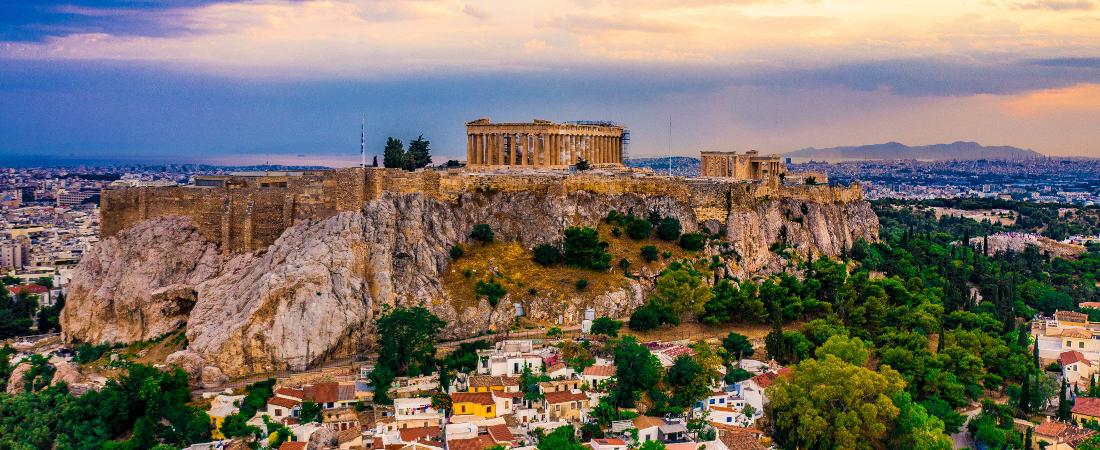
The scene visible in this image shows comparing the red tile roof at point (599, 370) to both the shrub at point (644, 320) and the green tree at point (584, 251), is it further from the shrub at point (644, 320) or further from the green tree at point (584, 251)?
the green tree at point (584, 251)

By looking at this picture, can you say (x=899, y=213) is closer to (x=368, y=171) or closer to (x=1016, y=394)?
(x=1016, y=394)

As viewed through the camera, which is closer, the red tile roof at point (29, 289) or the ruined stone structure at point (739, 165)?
the ruined stone structure at point (739, 165)

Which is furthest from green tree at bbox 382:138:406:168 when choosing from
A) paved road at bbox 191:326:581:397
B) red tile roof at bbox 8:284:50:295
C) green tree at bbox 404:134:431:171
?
red tile roof at bbox 8:284:50:295

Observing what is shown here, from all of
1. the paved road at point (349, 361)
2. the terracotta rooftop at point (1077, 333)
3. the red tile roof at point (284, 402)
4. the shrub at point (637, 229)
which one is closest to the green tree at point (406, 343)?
the paved road at point (349, 361)

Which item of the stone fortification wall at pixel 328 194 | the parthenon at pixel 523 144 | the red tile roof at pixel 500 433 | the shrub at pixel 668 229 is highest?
the parthenon at pixel 523 144

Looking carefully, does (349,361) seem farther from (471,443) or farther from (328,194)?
(471,443)

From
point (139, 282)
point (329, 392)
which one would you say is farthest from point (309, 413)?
point (139, 282)

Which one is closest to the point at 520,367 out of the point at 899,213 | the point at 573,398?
the point at 573,398
